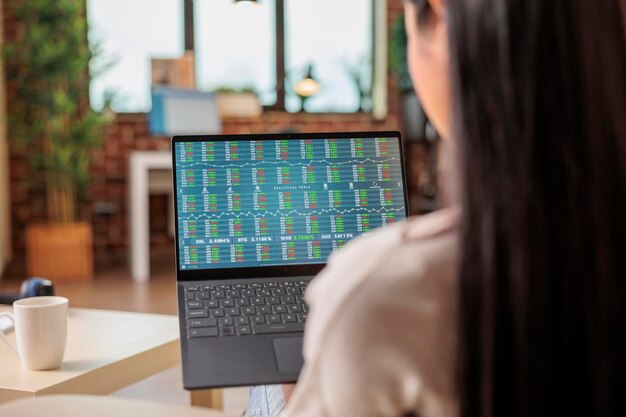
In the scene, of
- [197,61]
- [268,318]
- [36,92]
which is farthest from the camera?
[197,61]

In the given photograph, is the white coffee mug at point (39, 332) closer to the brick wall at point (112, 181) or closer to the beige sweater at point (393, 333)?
the beige sweater at point (393, 333)

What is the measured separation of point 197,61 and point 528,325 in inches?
211

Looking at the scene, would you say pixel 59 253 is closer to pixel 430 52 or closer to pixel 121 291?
pixel 121 291

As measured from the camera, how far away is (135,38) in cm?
551

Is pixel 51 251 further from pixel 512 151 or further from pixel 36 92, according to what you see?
pixel 512 151

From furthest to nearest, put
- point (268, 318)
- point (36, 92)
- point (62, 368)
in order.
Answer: point (36, 92) < point (62, 368) < point (268, 318)

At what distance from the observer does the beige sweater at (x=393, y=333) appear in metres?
0.45

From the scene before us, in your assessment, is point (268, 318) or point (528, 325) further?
point (268, 318)

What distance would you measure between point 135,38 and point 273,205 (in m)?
4.72

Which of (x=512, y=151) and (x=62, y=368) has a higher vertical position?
(x=512, y=151)

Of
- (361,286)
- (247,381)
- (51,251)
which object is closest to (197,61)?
(51,251)

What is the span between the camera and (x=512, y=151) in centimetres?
45

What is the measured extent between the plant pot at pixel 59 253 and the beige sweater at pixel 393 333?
4.15 m

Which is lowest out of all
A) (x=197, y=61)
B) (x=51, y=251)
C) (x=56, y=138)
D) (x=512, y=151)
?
(x=51, y=251)
